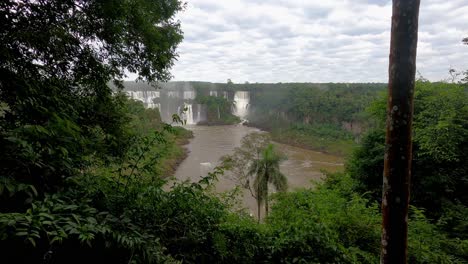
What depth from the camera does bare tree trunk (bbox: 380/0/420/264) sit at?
6.78 feet

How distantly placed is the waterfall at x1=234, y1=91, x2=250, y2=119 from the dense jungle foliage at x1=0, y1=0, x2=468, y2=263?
2650 inches

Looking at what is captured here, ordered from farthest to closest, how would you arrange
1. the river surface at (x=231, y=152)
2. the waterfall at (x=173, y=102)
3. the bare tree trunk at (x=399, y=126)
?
the waterfall at (x=173, y=102), the river surface at (x=231, y=152), the bare tree trunk at (x=399, y=126)

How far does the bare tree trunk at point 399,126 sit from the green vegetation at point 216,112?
217 ft

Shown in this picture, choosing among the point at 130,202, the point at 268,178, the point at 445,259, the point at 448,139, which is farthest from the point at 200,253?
the point at 268,178

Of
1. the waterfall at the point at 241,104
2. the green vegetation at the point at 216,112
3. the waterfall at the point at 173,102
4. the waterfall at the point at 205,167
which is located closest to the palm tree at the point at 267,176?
the waterfall at the point at 205,167

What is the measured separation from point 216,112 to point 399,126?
223 ft

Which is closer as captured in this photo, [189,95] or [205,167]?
[205,167]

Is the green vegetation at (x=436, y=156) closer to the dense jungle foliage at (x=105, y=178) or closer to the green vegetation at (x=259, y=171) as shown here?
the dense jungle foliage at (x=105, y=178)

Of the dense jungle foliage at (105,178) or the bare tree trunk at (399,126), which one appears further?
the bare tree trunk at (399,126)

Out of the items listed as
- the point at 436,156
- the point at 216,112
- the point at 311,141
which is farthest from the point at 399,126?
the point at 216,112

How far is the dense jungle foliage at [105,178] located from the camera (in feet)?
5.97

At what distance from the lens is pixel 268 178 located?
18281 mm

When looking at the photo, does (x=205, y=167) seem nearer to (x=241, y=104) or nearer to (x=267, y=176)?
(x=267, y=176)

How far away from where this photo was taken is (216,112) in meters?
69.6
